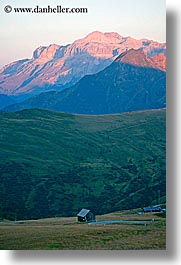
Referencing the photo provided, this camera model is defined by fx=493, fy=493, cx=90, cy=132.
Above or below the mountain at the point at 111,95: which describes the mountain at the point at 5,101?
below

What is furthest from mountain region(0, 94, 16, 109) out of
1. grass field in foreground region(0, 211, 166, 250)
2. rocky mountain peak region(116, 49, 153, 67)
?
grass field in foreground region(0, 211, 166, 250)

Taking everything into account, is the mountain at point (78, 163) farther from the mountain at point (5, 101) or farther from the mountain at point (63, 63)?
the mountain at point (63, 63)

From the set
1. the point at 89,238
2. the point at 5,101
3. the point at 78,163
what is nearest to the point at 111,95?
the point at 78,163

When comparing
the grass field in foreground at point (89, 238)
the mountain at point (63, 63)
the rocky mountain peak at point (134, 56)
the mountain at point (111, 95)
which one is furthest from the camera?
the mountain at point (111, 95)

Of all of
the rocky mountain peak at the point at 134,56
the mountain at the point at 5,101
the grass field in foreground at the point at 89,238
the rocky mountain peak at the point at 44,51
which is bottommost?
the grass field in foreground at the point at 89,238

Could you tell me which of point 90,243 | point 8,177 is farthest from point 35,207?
point 90,243

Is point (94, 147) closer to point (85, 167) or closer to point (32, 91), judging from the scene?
point (85, 167)

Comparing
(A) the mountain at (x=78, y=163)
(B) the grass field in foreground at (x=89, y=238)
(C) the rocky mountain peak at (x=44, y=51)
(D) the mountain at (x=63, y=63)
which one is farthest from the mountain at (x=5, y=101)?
(A) the mountain at (x=78, y=163)
